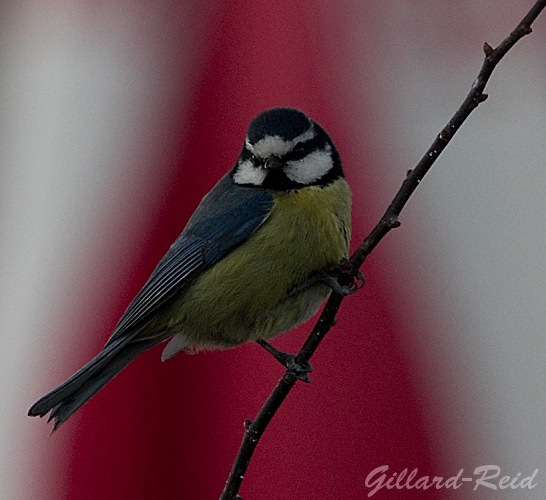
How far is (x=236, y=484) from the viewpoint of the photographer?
902 millimetres

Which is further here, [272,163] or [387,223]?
[272,163]

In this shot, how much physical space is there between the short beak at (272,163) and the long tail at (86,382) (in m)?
0.35

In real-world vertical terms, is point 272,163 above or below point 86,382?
above

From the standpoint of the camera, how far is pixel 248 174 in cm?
139

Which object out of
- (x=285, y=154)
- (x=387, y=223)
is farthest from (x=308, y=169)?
(x=387, y=223)

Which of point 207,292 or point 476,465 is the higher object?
point 207,292

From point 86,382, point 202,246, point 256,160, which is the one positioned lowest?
point 86,382

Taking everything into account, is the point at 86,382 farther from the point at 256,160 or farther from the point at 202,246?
the point at 256,160

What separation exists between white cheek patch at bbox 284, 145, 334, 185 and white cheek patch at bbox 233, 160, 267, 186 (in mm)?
A: 47

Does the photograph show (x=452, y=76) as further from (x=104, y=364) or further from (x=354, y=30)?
(x=104, y=364)

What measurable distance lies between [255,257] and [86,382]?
312 millimetres

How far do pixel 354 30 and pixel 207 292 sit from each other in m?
1.38

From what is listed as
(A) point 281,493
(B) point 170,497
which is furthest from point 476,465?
(B) point 170,497

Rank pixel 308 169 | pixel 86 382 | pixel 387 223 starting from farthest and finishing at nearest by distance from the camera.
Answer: pixel 308 169
pixel 86 382
pixel 387 223
